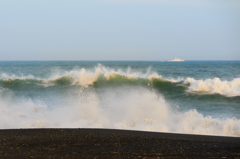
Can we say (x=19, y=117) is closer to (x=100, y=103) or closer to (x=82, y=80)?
(x=100, y=103)

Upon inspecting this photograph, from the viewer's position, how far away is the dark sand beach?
19.7 ft

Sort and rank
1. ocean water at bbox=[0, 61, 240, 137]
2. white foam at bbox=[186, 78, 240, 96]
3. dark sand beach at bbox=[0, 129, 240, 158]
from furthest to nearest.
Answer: white foam at bbox=[186, 78, 240, 96]
ocean water at bbox=[0, 61, 240, 137]
dark sand beach at bbox=[0, 129, 240, 158]

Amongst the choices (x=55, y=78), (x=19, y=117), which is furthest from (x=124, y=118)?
(x=55, y=78)

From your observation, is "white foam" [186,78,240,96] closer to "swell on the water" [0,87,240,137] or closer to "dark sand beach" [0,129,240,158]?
"swell on the water" [0,87,240,137]

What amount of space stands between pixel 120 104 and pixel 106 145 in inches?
335

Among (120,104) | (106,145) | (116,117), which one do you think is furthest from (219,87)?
(106,145)

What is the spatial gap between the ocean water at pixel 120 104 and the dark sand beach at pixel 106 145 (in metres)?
2.95

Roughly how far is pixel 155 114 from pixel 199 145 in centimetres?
639

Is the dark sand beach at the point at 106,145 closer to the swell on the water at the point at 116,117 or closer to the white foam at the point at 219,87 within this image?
the swell on the water at the point at 116,117

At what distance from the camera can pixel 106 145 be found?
686cm

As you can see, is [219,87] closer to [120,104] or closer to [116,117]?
[120,104]

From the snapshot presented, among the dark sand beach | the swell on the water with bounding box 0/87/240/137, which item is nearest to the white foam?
the swell on the water with bounding box 0/87/240/137

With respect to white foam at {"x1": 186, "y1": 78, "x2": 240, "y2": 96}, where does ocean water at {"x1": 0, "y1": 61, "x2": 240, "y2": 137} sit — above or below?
below

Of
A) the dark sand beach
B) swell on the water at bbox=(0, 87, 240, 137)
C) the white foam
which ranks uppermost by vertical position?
the white foam
